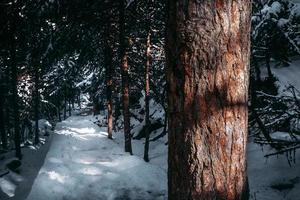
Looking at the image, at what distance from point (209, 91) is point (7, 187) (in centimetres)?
1262

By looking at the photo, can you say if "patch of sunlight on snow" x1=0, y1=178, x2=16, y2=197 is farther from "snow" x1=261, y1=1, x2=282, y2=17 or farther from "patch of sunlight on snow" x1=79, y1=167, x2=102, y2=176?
"snow" x1=261, y1=1, x2=282, y2=17

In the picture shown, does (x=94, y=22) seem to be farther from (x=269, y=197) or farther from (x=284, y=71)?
(x=269, y=197)

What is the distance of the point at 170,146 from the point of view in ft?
6.75

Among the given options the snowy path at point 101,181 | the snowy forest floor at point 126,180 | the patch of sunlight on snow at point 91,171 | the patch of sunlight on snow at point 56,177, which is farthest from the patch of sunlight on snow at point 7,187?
the patch of sunlight on snow at point 91,171

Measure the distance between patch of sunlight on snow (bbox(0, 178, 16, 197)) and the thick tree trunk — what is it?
37.0 feet

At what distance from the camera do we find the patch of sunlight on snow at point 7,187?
12.0 metres

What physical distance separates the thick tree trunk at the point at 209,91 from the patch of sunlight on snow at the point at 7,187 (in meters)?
11.3

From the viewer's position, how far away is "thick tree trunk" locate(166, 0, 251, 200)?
186cm

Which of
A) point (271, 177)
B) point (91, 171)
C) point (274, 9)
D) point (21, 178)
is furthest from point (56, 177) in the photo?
point (274, 9)

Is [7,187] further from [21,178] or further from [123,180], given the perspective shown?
[123,180]

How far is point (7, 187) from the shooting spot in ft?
41.7

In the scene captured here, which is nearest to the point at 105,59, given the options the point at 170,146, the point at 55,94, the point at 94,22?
the point at 94,22

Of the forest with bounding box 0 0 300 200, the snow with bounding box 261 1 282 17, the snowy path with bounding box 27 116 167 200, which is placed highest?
the snow with bounding box 261 1 282 17

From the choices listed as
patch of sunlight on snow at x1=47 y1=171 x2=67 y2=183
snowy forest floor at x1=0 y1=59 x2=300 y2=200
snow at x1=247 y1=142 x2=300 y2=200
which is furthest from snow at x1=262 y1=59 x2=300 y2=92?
patch of sunlight on snow at x1=47 y1=171 x2=67 y2=183
